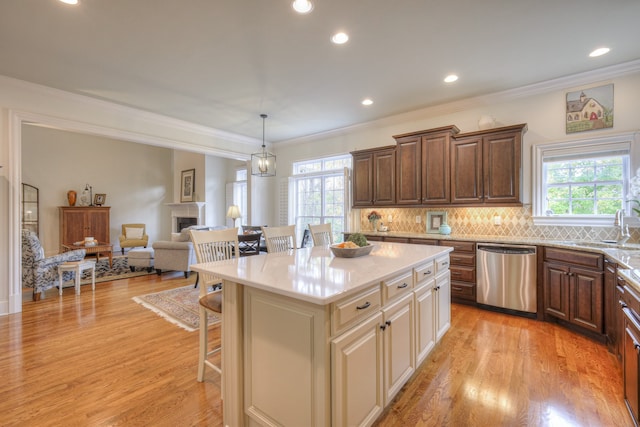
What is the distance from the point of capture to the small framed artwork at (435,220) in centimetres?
453

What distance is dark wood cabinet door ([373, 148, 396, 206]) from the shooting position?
4.68 meters

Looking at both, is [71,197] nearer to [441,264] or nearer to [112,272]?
[112,272]

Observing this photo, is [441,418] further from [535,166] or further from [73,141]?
[73,141]

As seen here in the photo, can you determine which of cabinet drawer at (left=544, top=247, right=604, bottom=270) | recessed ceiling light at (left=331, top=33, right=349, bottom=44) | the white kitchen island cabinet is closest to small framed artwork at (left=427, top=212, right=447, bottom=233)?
cabinet drawer at (left=544, top=247, right=604, bottom=270)

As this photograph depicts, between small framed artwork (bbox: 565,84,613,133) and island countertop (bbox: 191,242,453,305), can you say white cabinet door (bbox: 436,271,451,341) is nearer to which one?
island countertop (bbox: 191,242,453,305)

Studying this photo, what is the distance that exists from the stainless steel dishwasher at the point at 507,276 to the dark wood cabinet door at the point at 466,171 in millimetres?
720

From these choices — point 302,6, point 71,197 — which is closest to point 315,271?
point 302,6

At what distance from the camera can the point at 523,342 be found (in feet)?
9.07

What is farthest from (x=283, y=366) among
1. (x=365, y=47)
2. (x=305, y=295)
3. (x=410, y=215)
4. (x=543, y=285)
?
(x=410, y=215)

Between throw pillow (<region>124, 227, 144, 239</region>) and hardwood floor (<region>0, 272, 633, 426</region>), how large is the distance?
5349 mm

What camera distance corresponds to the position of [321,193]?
622 cm

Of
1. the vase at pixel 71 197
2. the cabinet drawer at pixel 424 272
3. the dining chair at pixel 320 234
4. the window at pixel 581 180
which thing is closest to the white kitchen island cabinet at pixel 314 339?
the cabinet drawer at pixel 424 272

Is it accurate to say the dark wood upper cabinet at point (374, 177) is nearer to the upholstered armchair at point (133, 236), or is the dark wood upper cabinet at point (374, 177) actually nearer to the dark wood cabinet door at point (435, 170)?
the dark wood cabinet door at point (435, 170)

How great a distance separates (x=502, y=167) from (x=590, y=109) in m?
1.13
